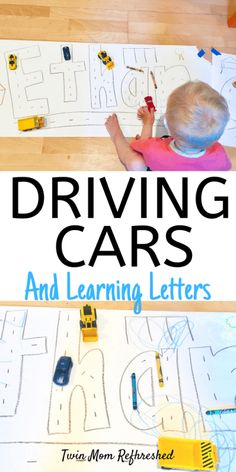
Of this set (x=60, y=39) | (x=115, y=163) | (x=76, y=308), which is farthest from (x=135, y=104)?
(x=76, y=308)

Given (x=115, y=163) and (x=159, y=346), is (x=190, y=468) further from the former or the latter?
(x=115, y=163)

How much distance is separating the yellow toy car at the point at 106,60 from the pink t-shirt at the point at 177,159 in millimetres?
356

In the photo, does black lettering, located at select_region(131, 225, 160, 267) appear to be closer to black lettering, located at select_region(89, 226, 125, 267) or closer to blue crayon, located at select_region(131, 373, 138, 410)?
black lettering, located at select_region(89, 226, 125, 267)

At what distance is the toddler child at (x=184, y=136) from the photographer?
2.74 feet

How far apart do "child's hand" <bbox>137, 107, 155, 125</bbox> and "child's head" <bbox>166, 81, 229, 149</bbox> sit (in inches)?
12.1

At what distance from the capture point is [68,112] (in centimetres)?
120

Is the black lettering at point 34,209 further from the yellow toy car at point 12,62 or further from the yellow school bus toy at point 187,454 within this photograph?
the yellow school bus toy at point 187,454

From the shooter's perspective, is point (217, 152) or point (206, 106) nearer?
point (206, 106)

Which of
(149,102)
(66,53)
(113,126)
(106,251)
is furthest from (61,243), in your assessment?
(66,53)

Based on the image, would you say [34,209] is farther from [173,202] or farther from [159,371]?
[159,371]

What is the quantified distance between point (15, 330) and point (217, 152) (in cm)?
54

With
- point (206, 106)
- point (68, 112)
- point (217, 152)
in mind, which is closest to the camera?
point (206, 106)

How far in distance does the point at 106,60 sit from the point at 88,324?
Result: 2.49ft

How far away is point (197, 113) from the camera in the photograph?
0.83 metres
